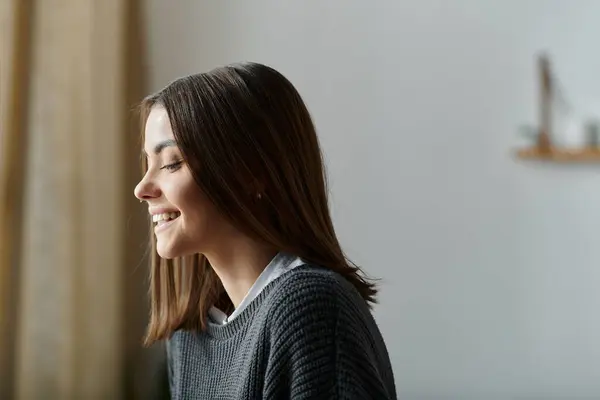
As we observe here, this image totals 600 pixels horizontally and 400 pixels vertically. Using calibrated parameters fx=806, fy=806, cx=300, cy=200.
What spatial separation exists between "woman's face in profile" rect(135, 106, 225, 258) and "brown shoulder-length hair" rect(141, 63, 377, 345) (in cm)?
2

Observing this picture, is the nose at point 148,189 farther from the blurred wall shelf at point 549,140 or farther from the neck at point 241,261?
the blurred wall shelf at point 549,140

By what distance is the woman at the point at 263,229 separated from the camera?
944 mm

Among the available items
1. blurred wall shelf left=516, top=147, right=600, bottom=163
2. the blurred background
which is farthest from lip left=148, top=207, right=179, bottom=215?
blurred wall shelf left=516, top=147, right=600, bottom=163

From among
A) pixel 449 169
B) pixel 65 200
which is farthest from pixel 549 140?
pixel 65 200

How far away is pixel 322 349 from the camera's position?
93 centimetres

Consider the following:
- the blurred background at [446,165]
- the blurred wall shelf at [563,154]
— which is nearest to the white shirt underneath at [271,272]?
the blurred background at [446,165]

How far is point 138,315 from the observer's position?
2.35 m

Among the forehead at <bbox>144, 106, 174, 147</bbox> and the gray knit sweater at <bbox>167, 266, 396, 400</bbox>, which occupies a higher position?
the forehead at <bbox>144, 106, 174, 147</bbox>

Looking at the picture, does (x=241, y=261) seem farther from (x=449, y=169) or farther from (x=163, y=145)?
(x=449, y=169)

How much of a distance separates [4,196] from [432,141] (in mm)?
1231

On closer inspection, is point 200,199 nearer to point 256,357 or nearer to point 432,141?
point 256,357

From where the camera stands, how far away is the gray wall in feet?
7.86

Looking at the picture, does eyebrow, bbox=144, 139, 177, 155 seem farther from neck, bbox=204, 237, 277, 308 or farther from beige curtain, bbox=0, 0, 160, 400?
beige curtain, bbox=0, 0, 160, 400

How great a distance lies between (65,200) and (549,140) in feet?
4.55
